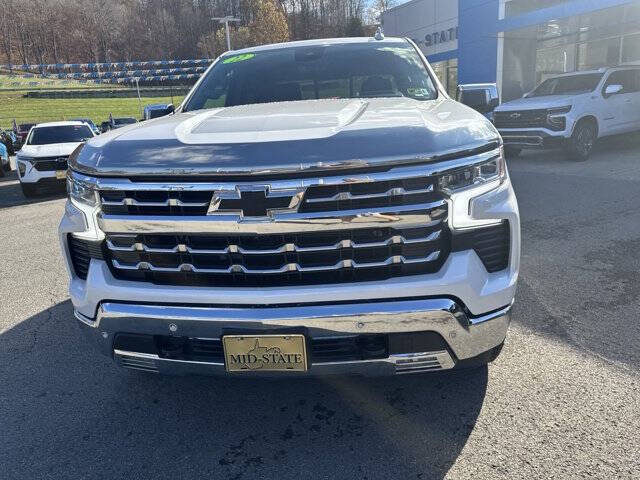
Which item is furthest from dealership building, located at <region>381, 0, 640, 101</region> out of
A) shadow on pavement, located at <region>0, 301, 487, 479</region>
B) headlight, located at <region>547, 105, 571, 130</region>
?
shadow on pavement, located at <region>0, 301, 487, 479</region>

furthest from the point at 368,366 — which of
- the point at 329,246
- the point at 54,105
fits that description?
the point at 54,105

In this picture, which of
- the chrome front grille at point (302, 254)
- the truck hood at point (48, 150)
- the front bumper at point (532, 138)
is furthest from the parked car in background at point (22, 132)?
the chrome front grille at point (302, 254)

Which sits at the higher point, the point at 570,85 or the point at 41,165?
the point at 570,85

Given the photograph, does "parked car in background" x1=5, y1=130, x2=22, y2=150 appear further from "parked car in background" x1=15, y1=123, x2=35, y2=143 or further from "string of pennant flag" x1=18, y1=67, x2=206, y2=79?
"string of pennant flag" x1=18, y1=67, x2=206, y2=79

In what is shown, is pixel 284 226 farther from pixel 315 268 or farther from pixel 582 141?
pixel 582 141

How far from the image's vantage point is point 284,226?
79.8 inches

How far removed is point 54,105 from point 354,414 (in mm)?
50435

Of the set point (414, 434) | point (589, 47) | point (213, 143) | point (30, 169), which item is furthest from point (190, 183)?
point (589, 47)

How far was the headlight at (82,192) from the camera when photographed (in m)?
2.22

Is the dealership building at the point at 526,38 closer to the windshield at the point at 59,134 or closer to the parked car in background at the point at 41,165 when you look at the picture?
the windshield at the point at 59,134

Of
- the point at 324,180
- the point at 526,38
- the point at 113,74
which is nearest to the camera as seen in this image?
the point at 324,180

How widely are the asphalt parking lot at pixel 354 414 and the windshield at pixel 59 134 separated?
8637 mm

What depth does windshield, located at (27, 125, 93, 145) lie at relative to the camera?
1142cm

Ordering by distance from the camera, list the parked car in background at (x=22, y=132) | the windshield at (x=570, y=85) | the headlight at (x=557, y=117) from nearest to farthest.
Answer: the headlight at (x=557, y=117) → the windshield at (x=570, y=85) → the parked car in background at (x=22, y=132)
